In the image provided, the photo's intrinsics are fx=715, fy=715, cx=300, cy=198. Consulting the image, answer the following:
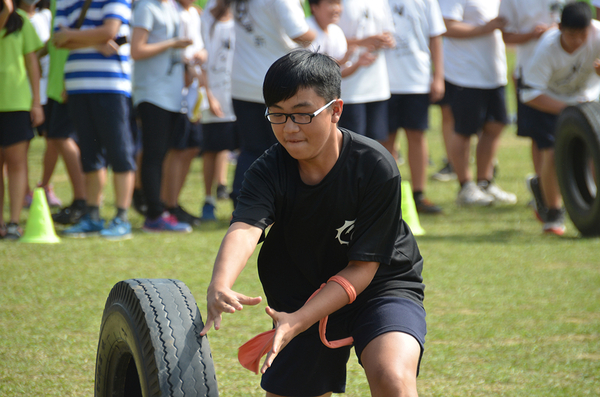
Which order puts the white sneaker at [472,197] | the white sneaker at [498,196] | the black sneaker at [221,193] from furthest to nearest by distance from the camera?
the black sneaker at [221,193] → the white sneaker at [498,196] → the white sneaker at [472,197]

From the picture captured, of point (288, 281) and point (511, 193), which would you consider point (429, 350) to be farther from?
point (511, 193)

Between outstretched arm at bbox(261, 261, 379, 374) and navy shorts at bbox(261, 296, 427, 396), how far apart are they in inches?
4.9

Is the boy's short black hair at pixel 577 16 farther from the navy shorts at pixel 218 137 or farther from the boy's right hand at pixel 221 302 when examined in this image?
the boy's right hand at pixel 221 302

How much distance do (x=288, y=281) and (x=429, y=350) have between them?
3.96 feet

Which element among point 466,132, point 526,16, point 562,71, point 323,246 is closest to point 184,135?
point 466,132

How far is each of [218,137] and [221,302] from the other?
194 inches

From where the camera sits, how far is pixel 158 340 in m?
2.03

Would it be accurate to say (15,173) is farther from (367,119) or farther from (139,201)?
(367,119)

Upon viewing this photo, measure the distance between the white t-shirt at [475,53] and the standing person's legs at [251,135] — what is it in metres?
2.55

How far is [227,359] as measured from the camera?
3.34 m

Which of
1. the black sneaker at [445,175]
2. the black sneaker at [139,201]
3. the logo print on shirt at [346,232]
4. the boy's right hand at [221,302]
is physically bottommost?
the black sneaker at [445,175]

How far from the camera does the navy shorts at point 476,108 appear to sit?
7160 millimetres

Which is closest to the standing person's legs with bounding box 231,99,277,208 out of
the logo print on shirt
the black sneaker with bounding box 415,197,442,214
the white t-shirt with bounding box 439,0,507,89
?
the black sneaker with bounding box 415,197,442,214

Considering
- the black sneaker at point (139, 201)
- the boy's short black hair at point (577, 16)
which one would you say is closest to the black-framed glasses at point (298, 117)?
the boy's short black hair at point (577, 16)
